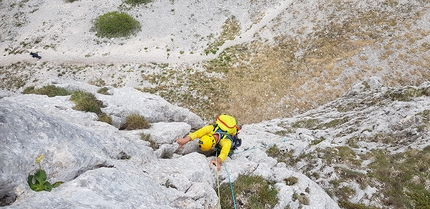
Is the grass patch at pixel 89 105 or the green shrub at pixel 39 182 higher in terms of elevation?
the green shrub at pixel 39 182

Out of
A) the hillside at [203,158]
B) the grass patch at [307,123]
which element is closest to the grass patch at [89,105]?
the hillside at [203,158]

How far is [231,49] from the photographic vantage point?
132ft

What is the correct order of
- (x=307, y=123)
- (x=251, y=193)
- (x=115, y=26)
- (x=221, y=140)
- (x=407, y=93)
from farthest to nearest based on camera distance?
1. (x=115, y=26)
2. (x=307, y=123)
3. (x=407, y=93)
4. (x=221, y=140)
5. (x=251, y=193)

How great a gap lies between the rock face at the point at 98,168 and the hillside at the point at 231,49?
1961cm

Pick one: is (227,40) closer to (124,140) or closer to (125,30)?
(125,30)

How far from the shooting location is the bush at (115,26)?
41406 millimetres

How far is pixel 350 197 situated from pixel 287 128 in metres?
10.6

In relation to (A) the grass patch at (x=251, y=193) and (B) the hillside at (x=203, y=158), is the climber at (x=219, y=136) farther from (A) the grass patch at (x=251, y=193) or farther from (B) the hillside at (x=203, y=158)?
(A) the grass patch at (x=251, y=193)

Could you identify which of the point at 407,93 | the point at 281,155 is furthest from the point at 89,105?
the point at 407,93

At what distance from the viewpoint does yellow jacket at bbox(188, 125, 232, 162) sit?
12.5 metres

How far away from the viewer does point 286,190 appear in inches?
439

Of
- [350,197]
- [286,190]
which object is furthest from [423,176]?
[286,190]

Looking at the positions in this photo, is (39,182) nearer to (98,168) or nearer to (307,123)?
(98,168)

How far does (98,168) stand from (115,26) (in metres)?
38.3
